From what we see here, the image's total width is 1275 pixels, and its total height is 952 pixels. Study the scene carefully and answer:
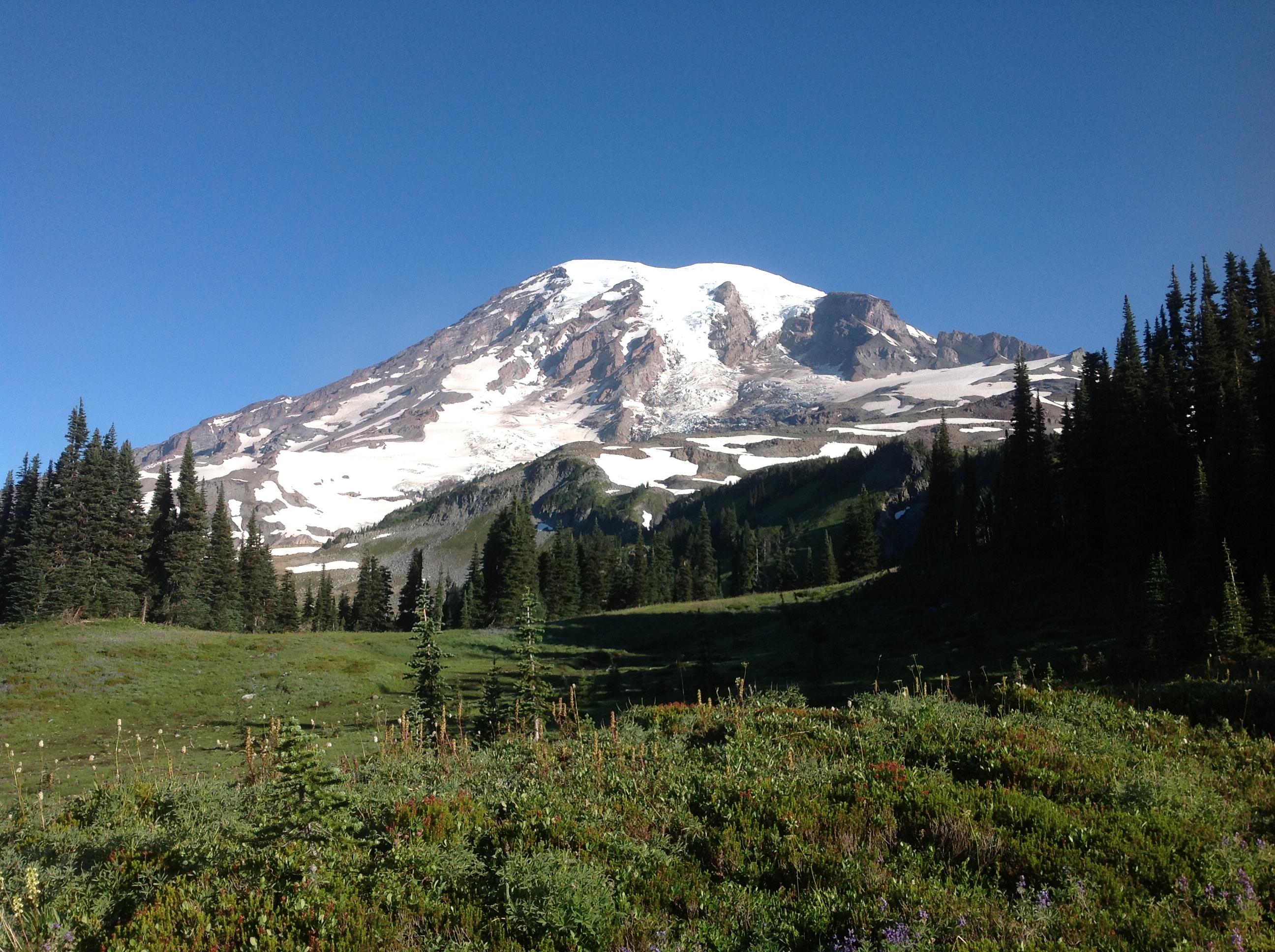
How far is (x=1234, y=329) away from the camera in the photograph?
54.9 meters

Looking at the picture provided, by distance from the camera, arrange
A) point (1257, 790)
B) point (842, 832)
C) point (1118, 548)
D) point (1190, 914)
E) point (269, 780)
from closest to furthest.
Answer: point (1190, 914)
point (842, 832)
point (1257, 790)
point (269, 780)
point (1118, 548)

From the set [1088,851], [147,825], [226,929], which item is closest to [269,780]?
[147,825]

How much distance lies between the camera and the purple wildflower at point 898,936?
523 centimetres

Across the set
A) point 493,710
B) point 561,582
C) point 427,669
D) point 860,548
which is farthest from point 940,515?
point 493,710

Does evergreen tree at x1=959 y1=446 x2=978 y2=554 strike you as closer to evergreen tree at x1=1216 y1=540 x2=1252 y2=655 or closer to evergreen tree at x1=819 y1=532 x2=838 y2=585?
evergreen tree at x1=819 y1=532 x2=838 y2=585

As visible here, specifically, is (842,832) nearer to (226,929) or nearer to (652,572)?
(226,929)

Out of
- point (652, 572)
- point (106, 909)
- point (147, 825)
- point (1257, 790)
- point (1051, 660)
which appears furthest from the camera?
point (652, 572)

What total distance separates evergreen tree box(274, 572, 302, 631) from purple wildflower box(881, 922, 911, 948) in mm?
100604

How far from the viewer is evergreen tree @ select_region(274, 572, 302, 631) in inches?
3743

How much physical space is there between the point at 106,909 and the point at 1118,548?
6088 cm

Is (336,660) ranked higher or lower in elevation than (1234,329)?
lower

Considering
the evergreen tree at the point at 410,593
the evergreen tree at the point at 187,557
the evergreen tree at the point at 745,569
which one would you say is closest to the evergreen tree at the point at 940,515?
the evergreen tree at the point at 745,569

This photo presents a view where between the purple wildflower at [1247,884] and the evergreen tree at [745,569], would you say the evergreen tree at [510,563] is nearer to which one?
the evergreen tree at [745,569]

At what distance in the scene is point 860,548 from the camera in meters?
104
